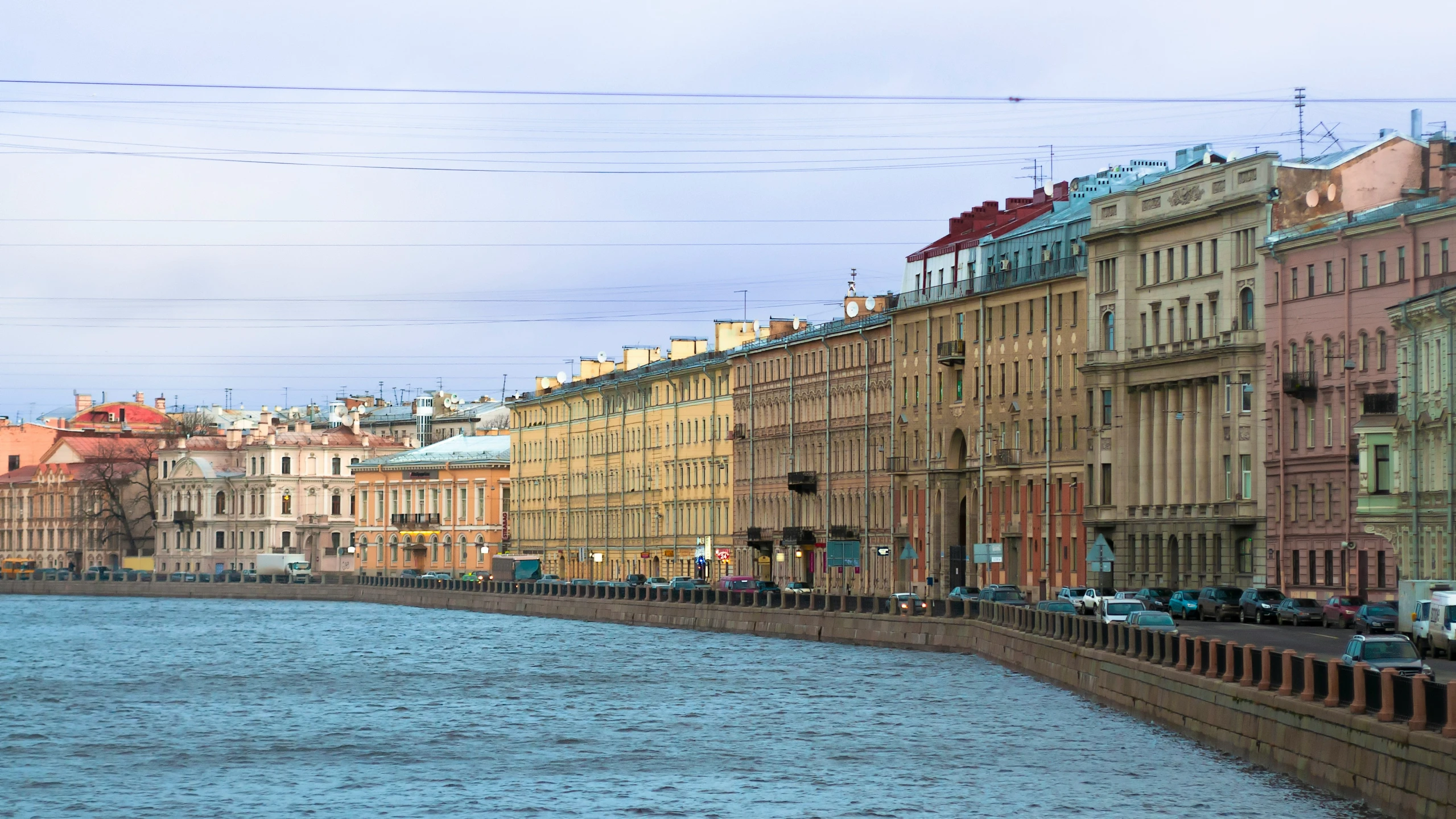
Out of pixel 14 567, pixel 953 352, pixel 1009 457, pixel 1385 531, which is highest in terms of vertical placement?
pixel 953 352

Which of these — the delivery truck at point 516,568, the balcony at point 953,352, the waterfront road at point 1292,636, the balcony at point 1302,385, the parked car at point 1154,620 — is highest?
the balcony at point 953,352

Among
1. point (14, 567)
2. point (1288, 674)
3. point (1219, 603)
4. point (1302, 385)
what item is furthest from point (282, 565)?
point (1288, 674)

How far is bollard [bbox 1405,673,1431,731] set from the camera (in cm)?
2375

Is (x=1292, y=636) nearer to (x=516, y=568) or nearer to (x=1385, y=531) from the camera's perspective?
(x=1385, y=531)

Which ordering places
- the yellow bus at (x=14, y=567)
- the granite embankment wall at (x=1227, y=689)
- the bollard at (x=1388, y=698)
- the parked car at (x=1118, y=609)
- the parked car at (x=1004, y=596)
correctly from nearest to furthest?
the granite embankment wall at (x=1227, y=689) < the bollard at (x=1388, y=698) < the parked car at (x=1118, y=609) < the parked car at (x=1004, y=596) < the yellow bus at (x=14, y=567)

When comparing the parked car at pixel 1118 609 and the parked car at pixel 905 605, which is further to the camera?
the parked car at pixel 905 605

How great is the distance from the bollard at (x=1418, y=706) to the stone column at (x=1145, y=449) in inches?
2157

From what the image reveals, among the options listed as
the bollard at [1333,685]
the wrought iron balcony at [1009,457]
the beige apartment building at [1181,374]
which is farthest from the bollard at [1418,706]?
the wrought iron balcony at [1009,457]

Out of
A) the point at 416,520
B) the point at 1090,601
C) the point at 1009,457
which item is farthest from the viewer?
the point at 416,520

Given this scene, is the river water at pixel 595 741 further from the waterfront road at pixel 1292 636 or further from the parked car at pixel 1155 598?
the parked car at pixel 1155 598

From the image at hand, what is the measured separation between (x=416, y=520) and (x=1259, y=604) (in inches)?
3446

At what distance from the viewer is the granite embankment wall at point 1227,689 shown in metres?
23.9

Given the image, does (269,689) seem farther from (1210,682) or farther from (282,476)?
(282,476)

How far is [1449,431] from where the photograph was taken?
189 ft
